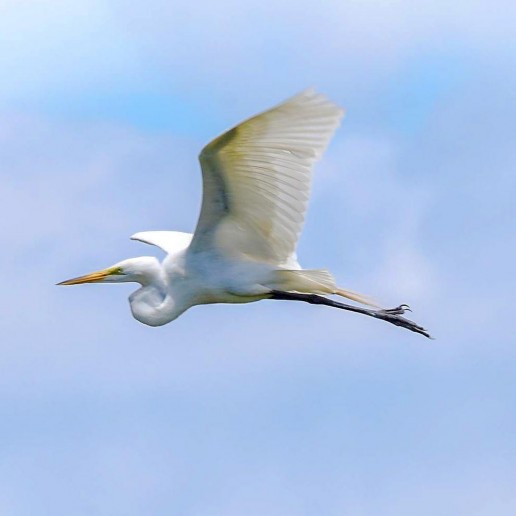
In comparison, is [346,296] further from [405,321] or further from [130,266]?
[130,266]

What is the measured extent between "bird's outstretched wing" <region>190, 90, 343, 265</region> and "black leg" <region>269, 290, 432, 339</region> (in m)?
0.53

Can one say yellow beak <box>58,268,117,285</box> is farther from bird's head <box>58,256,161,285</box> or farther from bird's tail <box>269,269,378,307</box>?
bird's tail <box>269,269,378,307</box>

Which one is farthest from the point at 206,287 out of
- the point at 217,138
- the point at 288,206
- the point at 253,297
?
the point at 217,138

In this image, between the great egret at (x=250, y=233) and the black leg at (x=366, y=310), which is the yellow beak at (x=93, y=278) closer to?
the great egret at (x=250, y=233)

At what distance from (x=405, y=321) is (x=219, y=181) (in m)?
3.23

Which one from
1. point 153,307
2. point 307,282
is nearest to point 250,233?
point 307,282

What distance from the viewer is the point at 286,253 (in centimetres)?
1351

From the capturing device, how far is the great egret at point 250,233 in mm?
12023

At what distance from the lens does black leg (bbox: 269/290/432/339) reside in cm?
1402

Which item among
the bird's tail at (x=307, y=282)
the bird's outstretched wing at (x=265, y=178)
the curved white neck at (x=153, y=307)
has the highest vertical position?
the bird's outstretched wing at (x=265, y=178)

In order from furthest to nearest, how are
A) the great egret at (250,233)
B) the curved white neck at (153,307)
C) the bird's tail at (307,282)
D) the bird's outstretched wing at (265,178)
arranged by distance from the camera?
the curved white neck at (153,307) < the bird's tail at (307,282) < the great egret at (250,233) < the bird's outstretched wing at (265,178)

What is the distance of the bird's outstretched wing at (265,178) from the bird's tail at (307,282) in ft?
0.56

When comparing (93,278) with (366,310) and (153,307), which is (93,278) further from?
(366,310)

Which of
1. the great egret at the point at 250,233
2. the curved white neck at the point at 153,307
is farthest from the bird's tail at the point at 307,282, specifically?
the curved white neck at the point at 153,307
